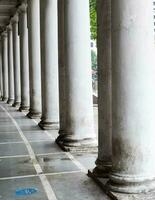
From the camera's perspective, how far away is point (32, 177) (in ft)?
33.3

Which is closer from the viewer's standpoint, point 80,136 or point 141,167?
point 141,167

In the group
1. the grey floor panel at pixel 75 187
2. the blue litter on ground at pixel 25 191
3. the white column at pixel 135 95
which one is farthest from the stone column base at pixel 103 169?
the blue litter on ground at pixel 25 191

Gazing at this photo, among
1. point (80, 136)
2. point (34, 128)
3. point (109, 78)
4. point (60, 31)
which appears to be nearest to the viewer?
point (109, 78)

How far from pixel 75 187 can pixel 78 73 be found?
4935 millimetres

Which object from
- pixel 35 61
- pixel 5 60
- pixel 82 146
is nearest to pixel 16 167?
pixel 82 146

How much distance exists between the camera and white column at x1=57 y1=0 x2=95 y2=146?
13.2 meters

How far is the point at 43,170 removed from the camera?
10.9 metres

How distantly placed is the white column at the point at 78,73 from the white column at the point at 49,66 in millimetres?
5413

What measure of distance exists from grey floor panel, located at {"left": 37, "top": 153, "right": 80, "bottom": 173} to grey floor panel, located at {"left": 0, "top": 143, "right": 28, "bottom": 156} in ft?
3.87

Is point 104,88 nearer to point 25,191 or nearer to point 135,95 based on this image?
point 135,95

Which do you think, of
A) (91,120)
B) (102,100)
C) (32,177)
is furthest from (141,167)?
(91,120)

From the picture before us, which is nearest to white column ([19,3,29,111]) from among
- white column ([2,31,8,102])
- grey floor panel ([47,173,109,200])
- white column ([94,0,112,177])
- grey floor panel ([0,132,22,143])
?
grey floor panel ([0,132,22,143])

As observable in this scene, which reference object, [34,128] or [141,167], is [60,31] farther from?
[141,167]

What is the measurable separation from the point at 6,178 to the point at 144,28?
4.92 m
